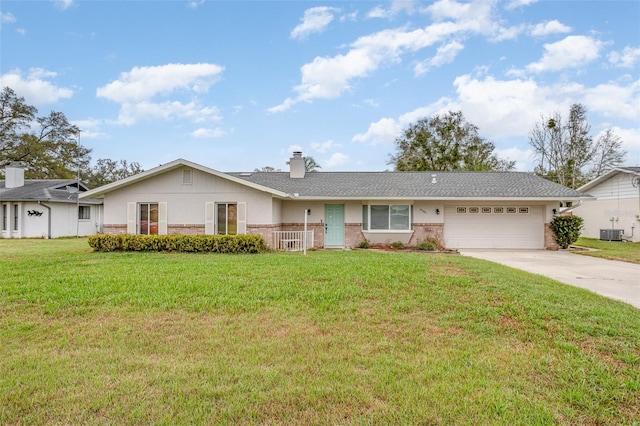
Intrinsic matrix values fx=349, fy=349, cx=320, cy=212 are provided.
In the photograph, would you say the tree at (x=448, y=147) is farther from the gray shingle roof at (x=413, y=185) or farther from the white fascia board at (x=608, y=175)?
the gray shingle roof at (x=413, y=185)

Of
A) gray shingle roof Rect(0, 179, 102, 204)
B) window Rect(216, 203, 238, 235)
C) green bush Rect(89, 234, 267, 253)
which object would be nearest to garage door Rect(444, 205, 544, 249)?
green bush Rect(89, 234, 267, 253)

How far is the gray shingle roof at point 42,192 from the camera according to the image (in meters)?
19.3

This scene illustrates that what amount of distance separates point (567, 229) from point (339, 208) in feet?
29.8

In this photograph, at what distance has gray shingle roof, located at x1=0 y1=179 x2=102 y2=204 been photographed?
1931 cm

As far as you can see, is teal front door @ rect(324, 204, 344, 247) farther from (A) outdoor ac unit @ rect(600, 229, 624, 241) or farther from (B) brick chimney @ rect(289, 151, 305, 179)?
(A) outdoor ac unit @ rect(600, 229, 624, 241)

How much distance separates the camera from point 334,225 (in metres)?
14.7

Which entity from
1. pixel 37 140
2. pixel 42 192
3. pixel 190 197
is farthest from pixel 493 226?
pixel 37 140

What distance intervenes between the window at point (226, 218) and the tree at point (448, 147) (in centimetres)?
2123

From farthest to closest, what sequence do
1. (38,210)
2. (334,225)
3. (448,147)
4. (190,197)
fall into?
1. (448,147)
2. (38,210)
3. (334,225)
4. (190,197)

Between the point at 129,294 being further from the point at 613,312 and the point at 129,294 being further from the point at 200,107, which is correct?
the point at 200,107

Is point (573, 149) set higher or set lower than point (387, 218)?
higher

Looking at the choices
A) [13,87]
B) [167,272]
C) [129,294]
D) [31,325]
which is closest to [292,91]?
[167,272]

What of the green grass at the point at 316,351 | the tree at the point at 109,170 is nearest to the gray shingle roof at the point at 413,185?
the green grass at the point at 316,351

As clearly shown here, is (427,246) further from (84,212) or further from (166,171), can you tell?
(84,212)
